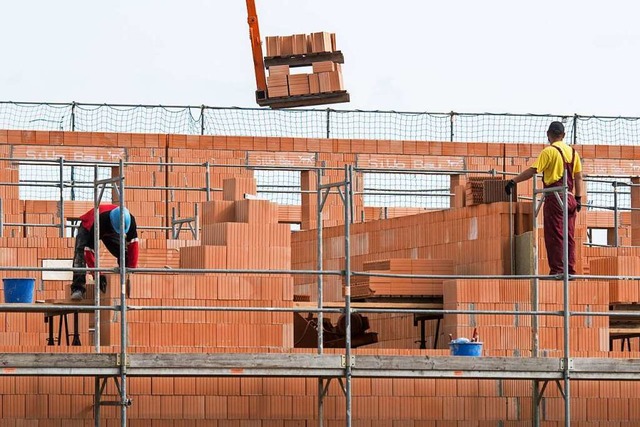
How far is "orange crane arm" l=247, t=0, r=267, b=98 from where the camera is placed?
108 feet

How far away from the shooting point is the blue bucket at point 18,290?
20578 millimetres

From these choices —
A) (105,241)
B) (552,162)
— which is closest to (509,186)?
(552,162)

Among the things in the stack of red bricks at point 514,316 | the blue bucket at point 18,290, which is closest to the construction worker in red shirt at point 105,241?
the blue bucket at point 18,290

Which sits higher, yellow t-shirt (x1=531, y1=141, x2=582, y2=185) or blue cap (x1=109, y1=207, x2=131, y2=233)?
yellow t-shirt (x1=531, y1=141, x2=582, y2=185)

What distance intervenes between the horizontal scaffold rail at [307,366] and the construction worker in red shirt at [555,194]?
57.6 inches

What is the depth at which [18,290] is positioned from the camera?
Answer: 2064 centimetres

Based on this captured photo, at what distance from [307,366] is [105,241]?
3.22 meters

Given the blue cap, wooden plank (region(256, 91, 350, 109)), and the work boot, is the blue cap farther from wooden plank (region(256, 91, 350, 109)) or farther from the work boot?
wooden plank (region(256, 91, 350, 109))

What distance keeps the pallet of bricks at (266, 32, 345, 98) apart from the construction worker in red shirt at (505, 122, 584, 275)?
10237 millimetres

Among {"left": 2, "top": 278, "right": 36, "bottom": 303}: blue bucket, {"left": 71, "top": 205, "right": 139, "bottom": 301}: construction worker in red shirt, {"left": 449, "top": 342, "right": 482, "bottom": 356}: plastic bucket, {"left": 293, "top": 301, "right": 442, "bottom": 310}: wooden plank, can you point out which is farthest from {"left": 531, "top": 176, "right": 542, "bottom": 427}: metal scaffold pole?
{"left": 2, "top": 278, "right": 36, "bottom": 303}: blue bucket

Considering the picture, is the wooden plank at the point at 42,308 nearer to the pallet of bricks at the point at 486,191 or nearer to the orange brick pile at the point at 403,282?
the orange brick pile at the point at 403,282

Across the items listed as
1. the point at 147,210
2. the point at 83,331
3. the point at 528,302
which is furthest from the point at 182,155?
the point at 528,302

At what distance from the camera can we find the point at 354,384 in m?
20.9

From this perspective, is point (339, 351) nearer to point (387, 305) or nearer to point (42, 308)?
point (387, 305)
